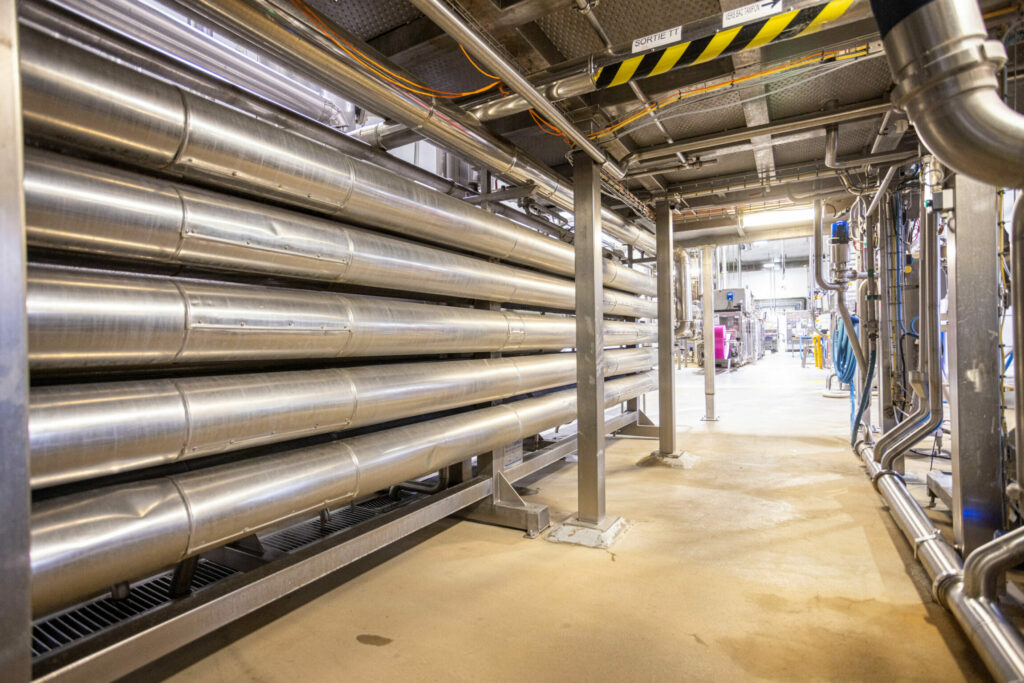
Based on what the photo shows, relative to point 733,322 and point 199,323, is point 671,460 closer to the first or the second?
point 199,323

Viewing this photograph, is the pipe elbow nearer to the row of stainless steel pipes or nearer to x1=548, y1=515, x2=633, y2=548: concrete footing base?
the row of stainless steel pipes

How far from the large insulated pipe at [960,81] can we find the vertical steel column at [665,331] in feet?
10.2

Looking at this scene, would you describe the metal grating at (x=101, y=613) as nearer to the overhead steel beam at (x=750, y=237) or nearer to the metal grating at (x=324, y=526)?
the metal grating at (x=324, y=526)

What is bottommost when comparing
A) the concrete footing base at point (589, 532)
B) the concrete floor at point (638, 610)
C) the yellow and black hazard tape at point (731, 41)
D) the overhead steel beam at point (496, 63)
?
the concrete floor at point (638, 610)

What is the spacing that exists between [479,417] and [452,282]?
2.37 feet

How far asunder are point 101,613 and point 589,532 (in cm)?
205

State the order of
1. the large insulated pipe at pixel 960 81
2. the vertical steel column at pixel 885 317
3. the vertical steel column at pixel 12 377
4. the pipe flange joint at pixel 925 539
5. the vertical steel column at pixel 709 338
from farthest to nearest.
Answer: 1. the vertical steel column at pixel 709 338
2. the vertical steel column at pixel 885 317
3. the pipe flange joint at pixel 925 539
4. the large insulated pipe at pixel 960 81
5. the vertical steel column at pixel 12 377

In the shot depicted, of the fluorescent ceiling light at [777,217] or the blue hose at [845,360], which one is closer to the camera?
the blue hose at [845,360]

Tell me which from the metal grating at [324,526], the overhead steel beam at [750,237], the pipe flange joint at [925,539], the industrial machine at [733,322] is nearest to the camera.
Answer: the pipe flange joint at [925,539]

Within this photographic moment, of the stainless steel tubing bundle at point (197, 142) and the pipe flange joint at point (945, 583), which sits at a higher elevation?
the stainless steel tubing bundle at point (197, 142)

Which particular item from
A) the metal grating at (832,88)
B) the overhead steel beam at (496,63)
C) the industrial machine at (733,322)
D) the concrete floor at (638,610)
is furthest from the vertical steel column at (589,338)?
the industrial machine at (733,322)

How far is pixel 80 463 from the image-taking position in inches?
49.9

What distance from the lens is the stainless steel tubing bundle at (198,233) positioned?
4.10ft

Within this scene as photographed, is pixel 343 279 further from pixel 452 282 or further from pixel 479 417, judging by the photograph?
pixel 479 417
